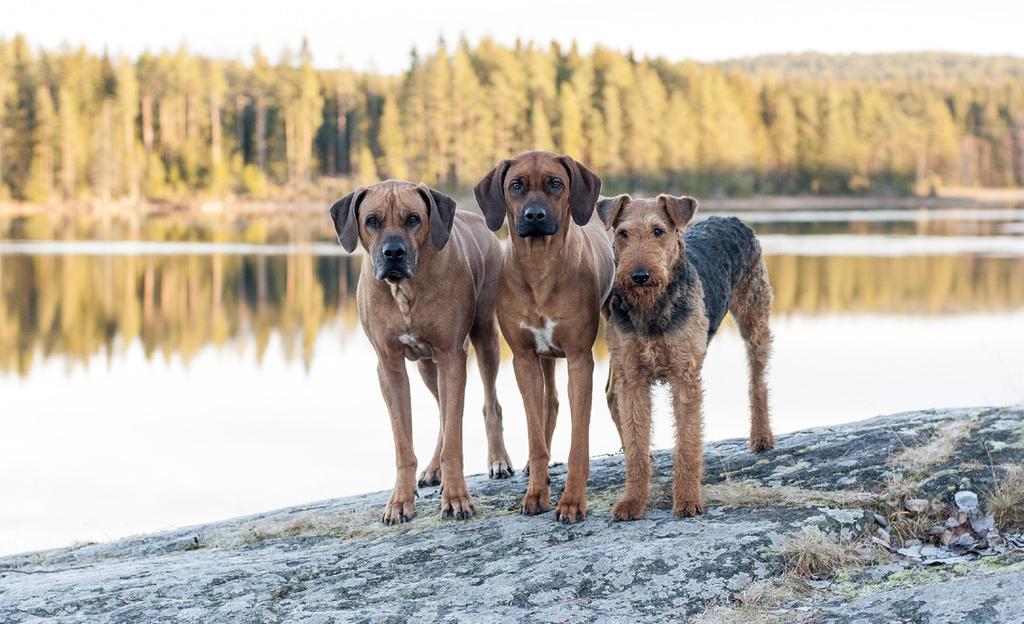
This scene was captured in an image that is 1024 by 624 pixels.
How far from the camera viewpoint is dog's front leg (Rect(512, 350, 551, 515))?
602 cm

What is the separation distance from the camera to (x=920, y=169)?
103 meters

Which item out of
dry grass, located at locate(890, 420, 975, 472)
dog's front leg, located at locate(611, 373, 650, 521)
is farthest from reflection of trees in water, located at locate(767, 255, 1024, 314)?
dog's front leg, located at locate(611, 373, 650, 521)

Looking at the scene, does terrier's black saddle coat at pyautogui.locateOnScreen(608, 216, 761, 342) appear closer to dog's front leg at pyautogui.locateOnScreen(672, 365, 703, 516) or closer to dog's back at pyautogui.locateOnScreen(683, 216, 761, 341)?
dog's back at pyautogui.locateOnScreen(683, 216, 761, 341)

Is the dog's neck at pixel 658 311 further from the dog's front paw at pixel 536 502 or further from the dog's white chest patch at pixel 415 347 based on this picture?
the dog's white chest patch at pixel 415 347

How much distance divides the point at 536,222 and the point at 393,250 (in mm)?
798

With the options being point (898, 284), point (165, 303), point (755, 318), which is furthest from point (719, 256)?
point (165, 303)

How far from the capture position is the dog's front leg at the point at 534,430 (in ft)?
19.7

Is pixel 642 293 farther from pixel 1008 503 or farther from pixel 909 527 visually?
pixel 1008 503

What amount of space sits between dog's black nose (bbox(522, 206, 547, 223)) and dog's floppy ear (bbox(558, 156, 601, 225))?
31 cm

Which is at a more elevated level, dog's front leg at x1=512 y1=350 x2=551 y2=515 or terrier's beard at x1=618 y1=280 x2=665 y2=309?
terrier's beard at x1=618 y1=280 x2=665 y2=309

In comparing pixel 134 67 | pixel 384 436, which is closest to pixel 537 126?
pixel 134 67

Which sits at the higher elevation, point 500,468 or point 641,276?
point 641,276

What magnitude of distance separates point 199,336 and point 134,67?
75.2m

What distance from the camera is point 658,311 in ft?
18.6
